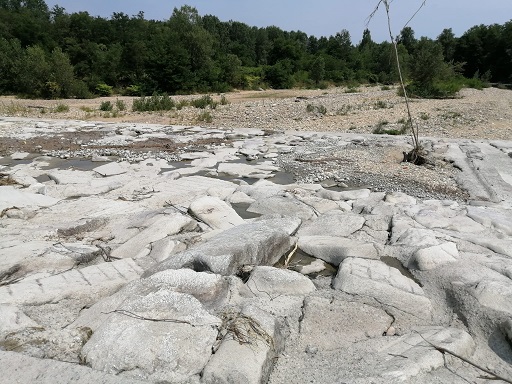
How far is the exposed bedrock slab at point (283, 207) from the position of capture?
4102 millimetres

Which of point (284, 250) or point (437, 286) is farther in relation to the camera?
point (284, 250)

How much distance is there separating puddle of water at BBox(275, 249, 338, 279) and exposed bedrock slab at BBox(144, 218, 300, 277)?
0.06 meters

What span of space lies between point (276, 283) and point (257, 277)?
145mm

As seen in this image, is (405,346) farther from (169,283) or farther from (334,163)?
(334,163)

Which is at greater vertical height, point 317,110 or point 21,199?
point 317,110

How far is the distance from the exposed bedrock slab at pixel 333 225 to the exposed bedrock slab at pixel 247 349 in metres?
1.45

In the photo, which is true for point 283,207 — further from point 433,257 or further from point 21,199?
point 21,199

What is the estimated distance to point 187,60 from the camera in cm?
2484

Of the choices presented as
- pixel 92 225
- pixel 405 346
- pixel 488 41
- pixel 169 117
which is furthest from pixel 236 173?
pixel 488 41

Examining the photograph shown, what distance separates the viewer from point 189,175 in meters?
5.85

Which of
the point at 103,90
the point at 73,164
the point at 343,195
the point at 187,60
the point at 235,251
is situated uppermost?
the point at 187,60

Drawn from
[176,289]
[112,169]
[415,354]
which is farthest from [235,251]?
[112,169]

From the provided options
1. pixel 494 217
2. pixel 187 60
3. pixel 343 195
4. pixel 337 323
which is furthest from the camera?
pixel 187 60

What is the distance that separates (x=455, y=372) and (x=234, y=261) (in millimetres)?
1501
